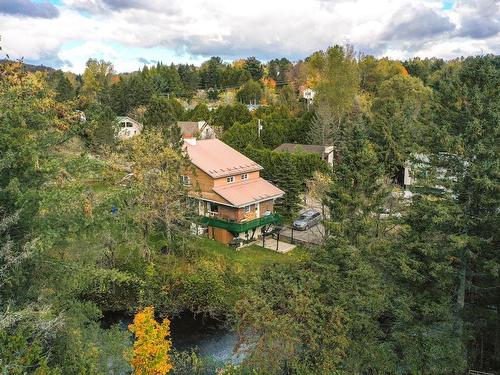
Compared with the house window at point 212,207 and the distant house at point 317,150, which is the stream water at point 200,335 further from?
the distant house at point 317,150

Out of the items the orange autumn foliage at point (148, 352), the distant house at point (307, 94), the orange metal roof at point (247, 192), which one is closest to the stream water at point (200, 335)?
the orange autumn foliage at point (148, 352)

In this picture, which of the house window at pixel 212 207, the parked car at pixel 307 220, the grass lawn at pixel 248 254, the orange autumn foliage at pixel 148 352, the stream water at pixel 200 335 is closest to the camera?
the orange autumn foliage at pixel 148 352

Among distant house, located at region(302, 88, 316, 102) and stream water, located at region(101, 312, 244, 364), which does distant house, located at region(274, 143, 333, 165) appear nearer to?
stream water, located at region(101, 312, 244, 364)

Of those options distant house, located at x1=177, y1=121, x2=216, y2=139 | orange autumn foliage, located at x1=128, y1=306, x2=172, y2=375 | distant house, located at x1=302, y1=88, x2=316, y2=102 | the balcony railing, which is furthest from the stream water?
distant house, located at x1=302, y1=88, x2=316, y2=102

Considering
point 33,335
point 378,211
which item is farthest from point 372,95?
point 33,335

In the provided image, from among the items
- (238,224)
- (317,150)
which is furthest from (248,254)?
(317,150)

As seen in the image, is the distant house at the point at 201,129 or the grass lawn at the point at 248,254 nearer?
the grass lawn at the point at 248,254
